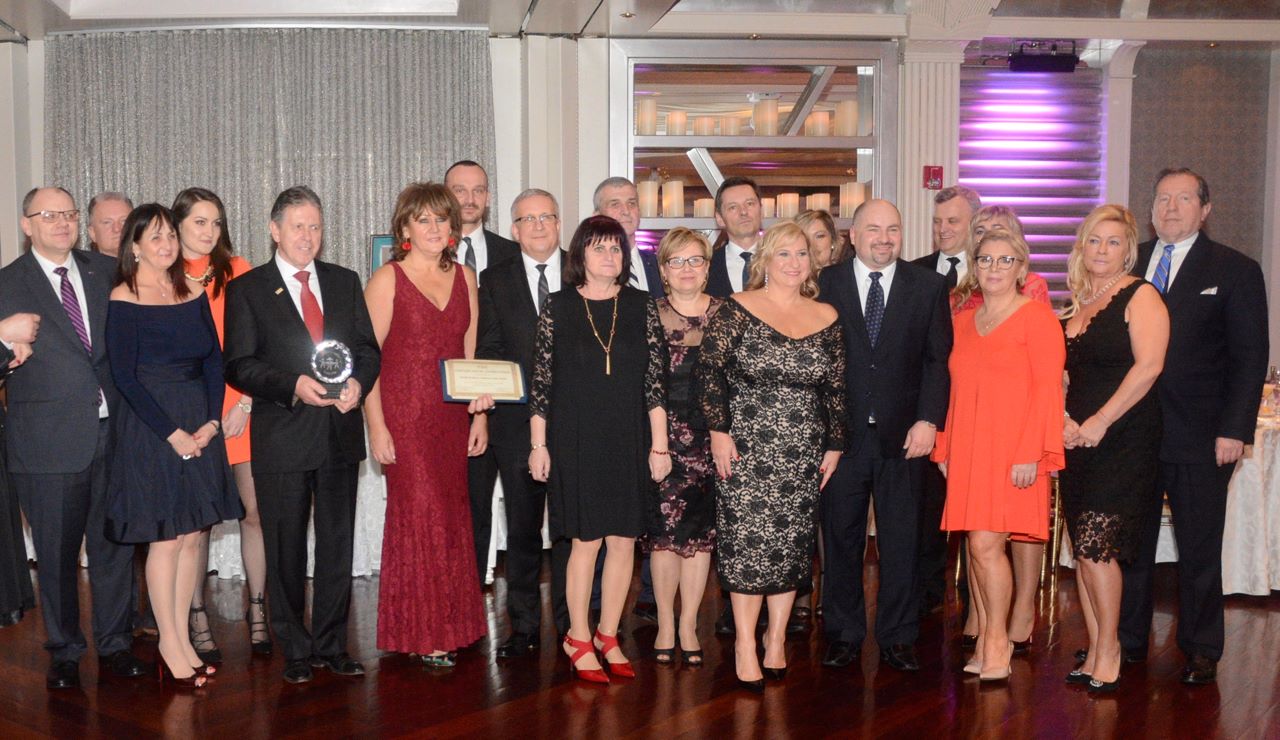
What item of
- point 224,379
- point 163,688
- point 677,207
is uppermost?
point 677,207

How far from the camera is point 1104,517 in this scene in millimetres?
4039

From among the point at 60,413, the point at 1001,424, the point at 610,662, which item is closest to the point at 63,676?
the point at 60,413

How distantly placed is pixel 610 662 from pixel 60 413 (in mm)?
2190

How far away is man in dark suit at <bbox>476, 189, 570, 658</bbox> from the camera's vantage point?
14.7 feet

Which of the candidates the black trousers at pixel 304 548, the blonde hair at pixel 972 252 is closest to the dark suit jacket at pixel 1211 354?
the blonde hair at pixel 972 252

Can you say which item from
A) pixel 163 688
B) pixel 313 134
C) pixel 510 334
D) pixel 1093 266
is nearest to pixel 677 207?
pixel 313 134

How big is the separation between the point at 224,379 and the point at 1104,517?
10.5 feet

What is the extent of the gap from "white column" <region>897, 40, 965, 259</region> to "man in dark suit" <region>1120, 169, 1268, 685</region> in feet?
10.6

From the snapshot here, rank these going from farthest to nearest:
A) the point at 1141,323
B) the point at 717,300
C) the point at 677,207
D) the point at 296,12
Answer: the point at 677,207 < the point at 296,12 < the point at 717,300 < the point at 1141,323

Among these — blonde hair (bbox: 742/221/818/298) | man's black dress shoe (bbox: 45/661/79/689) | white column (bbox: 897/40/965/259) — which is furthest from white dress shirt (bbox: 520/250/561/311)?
white column (bbox: 897/40/965/259)

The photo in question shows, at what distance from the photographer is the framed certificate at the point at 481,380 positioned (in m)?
4.06

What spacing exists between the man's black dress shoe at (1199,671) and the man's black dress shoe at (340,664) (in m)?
3.04

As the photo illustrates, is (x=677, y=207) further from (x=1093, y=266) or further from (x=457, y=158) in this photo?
(x=1093, y=266)

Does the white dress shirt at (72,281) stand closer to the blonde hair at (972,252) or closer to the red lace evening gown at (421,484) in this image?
the red lace evening gown at (421,484)
